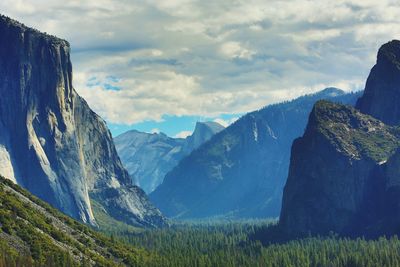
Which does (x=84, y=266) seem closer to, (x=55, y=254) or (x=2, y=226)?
(x=55, y=254)

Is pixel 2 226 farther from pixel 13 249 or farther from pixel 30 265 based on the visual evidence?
pixel 30 265

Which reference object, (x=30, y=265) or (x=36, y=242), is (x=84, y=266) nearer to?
(x=36, y=242)

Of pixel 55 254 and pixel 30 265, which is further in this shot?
pixel 55 254

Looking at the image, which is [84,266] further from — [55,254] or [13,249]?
[13,249]

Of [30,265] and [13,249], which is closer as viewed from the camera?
[30,265]

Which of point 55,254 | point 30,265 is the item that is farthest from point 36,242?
point 30,265

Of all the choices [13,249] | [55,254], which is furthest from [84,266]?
[13,249]
